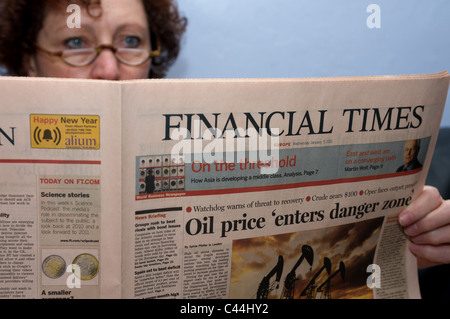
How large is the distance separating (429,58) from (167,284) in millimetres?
994

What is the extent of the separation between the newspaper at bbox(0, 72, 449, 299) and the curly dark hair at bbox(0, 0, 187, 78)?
339 mm

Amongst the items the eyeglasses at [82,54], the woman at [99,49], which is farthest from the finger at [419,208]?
the eyeglasses at [82,54]

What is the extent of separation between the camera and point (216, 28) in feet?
3.48

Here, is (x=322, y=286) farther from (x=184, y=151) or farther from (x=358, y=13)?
(x=358, y=13)

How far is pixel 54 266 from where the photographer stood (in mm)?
527

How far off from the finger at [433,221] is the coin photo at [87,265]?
49cm

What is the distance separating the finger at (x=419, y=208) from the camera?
0.65 metres

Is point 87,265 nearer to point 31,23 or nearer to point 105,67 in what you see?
point 105,67

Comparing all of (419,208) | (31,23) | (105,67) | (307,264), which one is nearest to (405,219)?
(419,208)

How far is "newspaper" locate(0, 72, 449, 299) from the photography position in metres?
0.50

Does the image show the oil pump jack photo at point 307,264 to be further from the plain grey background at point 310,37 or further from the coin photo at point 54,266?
the plain grey background at point 310,37

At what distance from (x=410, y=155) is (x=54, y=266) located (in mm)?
533
